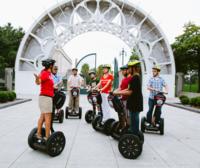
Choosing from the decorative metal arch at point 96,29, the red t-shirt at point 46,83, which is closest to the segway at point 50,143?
the red t-shirt at point 46,83

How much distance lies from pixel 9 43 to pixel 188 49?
21880 mm

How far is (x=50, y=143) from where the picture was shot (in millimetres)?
4562

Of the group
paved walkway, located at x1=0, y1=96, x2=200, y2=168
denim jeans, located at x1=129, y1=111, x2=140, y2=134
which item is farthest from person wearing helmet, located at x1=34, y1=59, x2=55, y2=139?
denim jeans, located at x1=129, y1=111, x2=140, y2=134

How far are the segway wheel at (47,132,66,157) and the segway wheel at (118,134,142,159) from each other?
1.04 metres

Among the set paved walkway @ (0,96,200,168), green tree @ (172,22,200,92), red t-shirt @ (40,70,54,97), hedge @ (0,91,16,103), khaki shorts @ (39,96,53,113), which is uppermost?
green tree @ (172,22,200,92)

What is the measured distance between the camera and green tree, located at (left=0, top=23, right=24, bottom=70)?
1383 inches

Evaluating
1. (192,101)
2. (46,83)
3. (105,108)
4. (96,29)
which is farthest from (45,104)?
(96,29)

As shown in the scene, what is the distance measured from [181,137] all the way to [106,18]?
18223mm

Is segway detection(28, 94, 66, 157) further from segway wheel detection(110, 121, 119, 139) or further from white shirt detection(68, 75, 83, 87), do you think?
white shirt detection(68, 75, 83, 87)

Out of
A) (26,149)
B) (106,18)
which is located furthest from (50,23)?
(26,149)

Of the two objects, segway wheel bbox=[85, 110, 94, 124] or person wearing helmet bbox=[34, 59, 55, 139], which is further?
segway wheel bbox=[85, 110, 94, 124]

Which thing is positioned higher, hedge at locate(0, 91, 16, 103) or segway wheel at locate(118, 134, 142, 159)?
hedge at locate(0, 91, 16, 103)

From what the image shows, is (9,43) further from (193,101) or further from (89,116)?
(89,116)

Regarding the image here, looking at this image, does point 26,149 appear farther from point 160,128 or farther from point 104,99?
point 160,128
